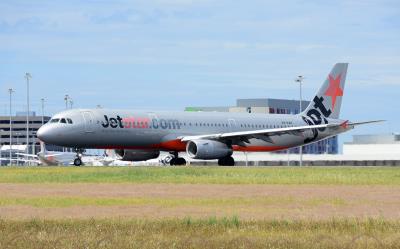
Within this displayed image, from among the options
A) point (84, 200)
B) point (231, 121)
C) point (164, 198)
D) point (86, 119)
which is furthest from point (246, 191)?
point (231, 121)

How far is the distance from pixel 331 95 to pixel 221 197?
53.6 meters

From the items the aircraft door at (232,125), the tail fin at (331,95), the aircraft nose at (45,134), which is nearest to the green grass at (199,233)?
the aircraft nose at (45,134)

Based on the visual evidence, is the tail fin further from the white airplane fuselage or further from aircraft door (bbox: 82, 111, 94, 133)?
aircraft door (bbox: 82, 111, 94, 133)

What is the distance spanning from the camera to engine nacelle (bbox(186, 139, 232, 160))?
259ft

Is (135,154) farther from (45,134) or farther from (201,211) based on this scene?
(201,211)

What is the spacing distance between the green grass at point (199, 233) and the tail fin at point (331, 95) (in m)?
62.7

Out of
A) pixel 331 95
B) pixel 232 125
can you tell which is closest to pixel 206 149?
pixel 232 125

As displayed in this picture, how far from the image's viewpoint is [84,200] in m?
40.0

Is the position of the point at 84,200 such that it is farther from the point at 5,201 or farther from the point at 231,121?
the point at 231,121

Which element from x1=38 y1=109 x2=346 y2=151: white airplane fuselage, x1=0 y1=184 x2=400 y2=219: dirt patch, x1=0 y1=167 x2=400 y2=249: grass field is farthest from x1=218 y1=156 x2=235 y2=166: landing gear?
x1=0 y1=184 x2=400 y2=219: dirt patch

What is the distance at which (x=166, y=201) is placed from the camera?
39.4 metres

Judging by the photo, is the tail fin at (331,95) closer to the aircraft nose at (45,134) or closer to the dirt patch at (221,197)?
the aircraft nose at (45,134)

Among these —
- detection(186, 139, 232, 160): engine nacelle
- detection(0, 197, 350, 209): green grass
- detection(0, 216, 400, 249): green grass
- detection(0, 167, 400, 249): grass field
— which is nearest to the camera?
detection(0, 216, 400, 249): green grass

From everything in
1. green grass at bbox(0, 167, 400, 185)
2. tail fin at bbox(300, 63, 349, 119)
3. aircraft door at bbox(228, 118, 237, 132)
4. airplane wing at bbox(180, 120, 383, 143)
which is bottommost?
green grass at bbox(0, 167, 400, 185)
